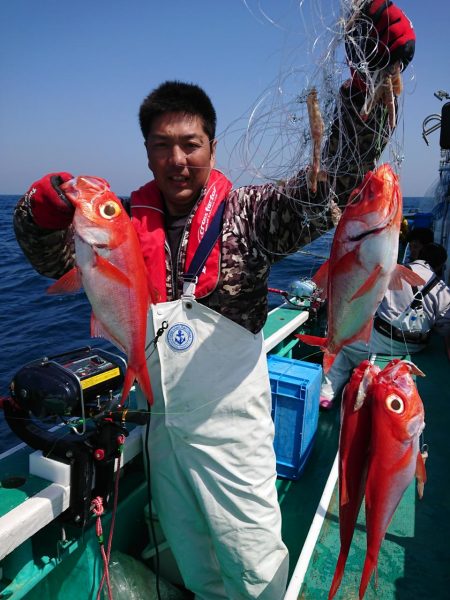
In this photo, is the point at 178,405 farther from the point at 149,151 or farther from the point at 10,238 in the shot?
the point at 10,238

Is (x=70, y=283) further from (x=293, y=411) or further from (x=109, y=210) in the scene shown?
(x=293, y=411)

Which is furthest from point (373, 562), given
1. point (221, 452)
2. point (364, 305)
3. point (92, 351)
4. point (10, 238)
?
point (10, 238)

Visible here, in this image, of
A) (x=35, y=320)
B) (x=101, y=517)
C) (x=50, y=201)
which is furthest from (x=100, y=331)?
(x=35, y=320)

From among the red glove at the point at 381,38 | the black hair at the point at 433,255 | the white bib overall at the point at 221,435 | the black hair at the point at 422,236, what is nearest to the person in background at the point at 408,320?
the black hair at the point at 433,255

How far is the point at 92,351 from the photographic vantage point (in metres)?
3.16

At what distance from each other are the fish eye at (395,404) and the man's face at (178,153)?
142cm

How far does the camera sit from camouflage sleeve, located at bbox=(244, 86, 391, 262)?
1882 mm

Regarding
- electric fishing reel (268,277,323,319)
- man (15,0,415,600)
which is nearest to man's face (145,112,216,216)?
man (15,0,415,600)

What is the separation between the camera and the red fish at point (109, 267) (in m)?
1.84

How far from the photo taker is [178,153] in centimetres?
228

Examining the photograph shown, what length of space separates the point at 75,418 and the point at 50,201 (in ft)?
4.88

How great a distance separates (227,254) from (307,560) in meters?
1.95

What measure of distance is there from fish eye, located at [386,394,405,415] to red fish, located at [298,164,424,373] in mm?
288

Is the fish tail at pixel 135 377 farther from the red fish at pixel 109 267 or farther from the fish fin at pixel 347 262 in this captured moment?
the fish fin at pixel 347 262
